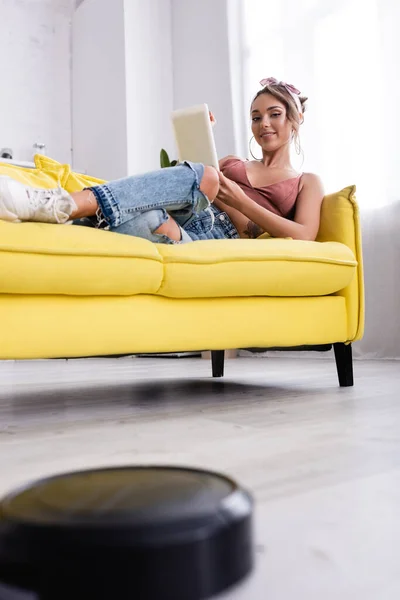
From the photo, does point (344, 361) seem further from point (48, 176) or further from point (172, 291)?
point (48, 176)

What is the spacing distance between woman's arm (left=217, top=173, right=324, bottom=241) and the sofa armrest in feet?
0.13

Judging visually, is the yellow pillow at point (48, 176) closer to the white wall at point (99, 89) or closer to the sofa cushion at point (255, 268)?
the sofa cushion at point (255, 268)

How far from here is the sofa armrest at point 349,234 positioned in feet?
5.63

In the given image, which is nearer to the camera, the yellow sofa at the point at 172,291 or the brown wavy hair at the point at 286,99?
the yellow sofa at the point at 172,291

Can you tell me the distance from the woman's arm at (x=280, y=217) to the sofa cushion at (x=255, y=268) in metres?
0.15

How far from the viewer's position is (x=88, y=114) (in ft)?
14.9

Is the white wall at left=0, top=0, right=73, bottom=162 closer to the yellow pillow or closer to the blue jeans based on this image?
the yellow pillow

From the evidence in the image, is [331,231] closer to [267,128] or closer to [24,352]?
[267,128]

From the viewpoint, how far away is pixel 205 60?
402 centimetres

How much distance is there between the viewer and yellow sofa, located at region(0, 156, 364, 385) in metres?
1.20

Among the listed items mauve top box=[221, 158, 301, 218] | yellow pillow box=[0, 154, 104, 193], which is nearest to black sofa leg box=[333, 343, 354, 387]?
mauve top box=[221, 158, 301, 218]

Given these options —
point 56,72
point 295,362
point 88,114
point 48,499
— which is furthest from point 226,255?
point 56,72

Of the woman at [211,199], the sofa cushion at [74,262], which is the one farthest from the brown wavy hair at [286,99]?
the sofa cushion at [74,262]

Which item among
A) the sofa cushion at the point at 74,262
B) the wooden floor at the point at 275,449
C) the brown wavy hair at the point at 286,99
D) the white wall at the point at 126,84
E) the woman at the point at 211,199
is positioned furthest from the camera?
the white wall at the point at 126,84
